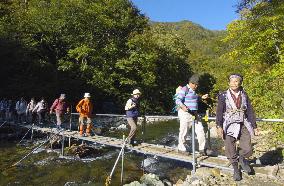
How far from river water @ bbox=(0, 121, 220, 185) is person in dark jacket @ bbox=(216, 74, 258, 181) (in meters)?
5.74

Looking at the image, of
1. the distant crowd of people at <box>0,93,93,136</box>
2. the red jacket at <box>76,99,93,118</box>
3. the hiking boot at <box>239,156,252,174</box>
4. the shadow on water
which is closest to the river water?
the distant crowd of people at <box>0,93,93,136</box>

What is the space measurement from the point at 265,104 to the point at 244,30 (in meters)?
13.1

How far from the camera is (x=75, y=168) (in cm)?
1467

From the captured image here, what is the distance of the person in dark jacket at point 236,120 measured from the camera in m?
7.08

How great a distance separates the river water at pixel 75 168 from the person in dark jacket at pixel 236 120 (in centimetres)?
574

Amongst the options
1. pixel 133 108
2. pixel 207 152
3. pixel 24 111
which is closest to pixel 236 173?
pixel 207 152

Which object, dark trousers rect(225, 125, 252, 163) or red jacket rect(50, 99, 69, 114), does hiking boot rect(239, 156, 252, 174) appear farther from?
red jacket rect(50, 99, 69, 114)

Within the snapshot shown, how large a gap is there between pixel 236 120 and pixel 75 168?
9297mm

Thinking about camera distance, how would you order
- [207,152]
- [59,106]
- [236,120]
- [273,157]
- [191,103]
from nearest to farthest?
[236,120], [191,103], [207,152], [273,157], [59,106]

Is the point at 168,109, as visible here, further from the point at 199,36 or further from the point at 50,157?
the point at 199,36

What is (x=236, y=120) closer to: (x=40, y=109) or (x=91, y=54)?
(x=40, y=109)

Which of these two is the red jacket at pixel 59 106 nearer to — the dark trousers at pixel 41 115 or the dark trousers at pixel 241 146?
the dark trousers at pixel 41 115

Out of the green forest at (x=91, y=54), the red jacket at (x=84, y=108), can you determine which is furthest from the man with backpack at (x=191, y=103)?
the green forest at (x=91, y=54)

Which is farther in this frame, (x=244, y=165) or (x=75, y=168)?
(x=75, y=168)
